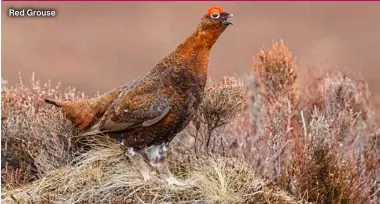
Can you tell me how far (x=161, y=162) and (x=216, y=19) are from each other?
4.63 ft

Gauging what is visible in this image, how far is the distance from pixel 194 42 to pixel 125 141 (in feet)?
3.34

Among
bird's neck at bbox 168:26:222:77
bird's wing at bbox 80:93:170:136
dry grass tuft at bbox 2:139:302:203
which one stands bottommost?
dry grass tuft at bbox 2:139:302:203

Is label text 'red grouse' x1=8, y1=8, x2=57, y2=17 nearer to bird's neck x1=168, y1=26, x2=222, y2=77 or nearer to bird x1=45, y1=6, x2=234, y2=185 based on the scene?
bird x1=45, y1=6, x2=234, y2=185

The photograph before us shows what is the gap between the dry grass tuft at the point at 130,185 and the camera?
594 cm

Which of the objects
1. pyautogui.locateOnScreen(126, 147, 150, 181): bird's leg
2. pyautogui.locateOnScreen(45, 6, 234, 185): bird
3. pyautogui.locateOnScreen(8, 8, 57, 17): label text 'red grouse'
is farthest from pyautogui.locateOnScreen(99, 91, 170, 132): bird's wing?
pyautogui.locateOnScreen(8, 8, 57, 17): label text 'red grouse'

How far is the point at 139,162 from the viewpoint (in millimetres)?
6105

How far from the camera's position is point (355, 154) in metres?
7.81

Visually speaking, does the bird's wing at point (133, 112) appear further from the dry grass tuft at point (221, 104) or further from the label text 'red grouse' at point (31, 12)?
the label text 'red grouse' at point (31, 12)

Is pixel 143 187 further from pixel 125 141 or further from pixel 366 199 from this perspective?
pixel 366 199

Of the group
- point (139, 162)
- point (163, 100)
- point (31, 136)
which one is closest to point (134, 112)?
point (163, 100)

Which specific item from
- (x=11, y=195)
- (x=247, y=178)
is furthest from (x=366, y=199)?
(x=11, y=195)

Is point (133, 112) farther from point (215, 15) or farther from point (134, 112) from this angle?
point (215, 15)

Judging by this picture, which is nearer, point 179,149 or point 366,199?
point 366,199

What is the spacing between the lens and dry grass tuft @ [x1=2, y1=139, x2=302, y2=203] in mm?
5941
